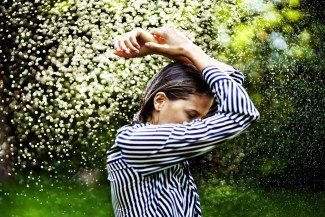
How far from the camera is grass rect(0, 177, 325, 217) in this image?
522cm

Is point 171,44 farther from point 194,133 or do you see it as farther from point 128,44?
point 194,133

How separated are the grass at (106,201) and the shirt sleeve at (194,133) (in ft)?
12.5

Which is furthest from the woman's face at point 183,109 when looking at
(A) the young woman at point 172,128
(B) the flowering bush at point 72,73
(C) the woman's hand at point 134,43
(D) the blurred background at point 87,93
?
(B) the flowering bush at point 72,73

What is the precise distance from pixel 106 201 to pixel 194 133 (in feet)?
14.1

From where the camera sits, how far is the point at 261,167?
6.60 meters

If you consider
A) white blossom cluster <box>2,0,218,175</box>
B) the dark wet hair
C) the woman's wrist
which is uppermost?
the woman's wrist

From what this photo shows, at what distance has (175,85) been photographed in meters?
1.43

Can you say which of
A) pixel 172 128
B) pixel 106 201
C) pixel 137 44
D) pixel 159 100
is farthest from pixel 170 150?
pixel 106 201

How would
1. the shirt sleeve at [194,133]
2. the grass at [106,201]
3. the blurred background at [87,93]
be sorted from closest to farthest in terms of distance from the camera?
the shirt sleeve at [194,133]
the grass at [106,201]
the blurred background at [87,93]

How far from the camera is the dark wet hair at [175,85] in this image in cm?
142

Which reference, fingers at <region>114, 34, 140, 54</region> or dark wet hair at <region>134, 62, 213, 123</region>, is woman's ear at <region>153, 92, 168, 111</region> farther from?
fingers at <region>114, 34, 140, 54</region>

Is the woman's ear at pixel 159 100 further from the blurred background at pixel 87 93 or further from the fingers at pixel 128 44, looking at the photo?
the blurred background at pixel 87 93

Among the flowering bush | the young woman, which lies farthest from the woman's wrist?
the flowering bush

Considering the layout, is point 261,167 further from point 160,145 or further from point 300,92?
point 160,145
